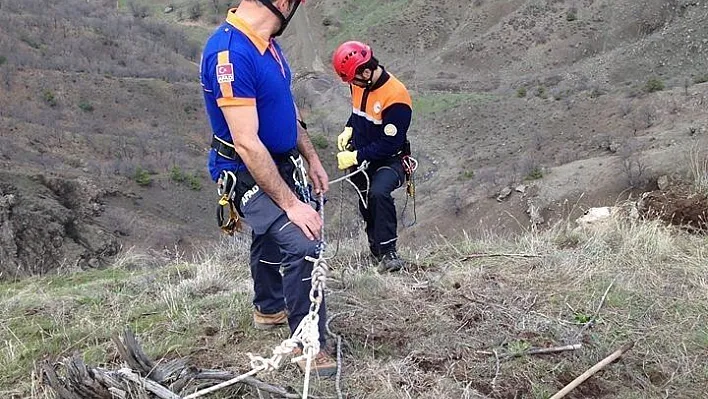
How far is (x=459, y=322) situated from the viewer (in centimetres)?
350

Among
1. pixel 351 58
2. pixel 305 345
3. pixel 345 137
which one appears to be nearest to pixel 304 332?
pixel 305 345

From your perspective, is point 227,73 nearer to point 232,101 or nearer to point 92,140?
point 232,101

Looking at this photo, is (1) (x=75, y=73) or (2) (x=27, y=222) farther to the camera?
(1) (x=75, y=73)

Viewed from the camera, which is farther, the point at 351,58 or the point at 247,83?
the point at 351,58

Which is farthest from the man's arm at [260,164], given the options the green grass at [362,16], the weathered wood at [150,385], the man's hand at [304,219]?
the green grass at [362,16]

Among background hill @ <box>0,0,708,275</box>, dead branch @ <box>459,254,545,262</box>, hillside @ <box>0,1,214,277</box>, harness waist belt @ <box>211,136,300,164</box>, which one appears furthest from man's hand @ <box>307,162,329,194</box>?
hillside @ <box>0,1,214,277</box>

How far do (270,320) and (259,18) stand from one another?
1.53 meters

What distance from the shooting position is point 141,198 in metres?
20.8

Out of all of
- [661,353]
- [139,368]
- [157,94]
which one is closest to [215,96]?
[139,368]

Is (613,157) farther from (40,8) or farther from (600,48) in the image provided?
(40,8)

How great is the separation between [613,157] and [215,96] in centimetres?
1479

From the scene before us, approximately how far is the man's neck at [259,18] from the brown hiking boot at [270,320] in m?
1.42

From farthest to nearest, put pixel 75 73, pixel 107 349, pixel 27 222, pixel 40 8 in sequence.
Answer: pixel 40 8 < pixel 75 73 < pixel 27 222 < pixel 107 349

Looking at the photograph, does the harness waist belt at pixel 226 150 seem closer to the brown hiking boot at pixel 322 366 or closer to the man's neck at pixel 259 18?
the man's neck at pixel 259 18
